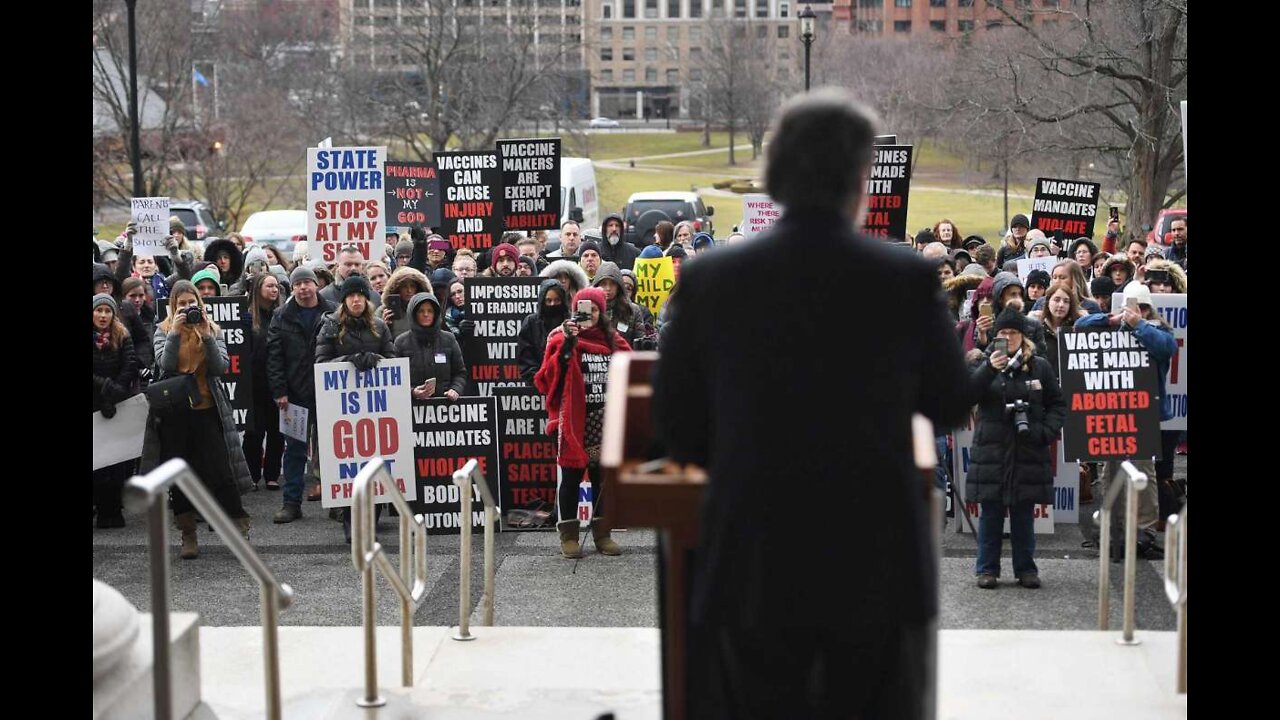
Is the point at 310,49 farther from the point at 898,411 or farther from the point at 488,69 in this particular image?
the point at 898,411

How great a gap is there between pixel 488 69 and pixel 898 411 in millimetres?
49274

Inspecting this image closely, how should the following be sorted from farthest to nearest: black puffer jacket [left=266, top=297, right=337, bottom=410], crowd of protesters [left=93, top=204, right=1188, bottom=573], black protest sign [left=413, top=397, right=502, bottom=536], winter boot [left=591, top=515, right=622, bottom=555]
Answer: black puffer jacket [left=266, top=297, right=337, bottom=410] < black protest sign [left=413, top=397, right=502, bottom=536] < winter boot [left=591, top=515, right=622, bottom=555] < crowd of protesters [left=93, top=204, right=1188, bottom=573]

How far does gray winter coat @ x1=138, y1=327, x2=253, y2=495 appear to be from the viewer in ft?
34.6

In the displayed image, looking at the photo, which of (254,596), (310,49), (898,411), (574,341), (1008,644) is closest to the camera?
(898,411)

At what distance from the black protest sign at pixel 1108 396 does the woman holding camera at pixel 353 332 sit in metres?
4.50

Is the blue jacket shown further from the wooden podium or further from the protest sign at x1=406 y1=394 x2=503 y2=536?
the wooden podium

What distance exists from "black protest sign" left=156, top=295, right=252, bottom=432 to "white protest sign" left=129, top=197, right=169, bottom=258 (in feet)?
23.4

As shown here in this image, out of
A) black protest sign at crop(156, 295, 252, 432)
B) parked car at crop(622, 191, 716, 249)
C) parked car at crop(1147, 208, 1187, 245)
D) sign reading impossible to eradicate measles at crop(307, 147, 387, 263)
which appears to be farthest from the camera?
parked car at crop(622, 191, 716, 249)

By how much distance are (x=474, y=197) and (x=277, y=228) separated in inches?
763

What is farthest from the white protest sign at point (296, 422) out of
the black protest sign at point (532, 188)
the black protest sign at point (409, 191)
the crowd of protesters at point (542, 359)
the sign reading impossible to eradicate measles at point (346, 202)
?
the black protest sign at point (409, 191)

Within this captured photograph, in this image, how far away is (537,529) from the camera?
1147cm

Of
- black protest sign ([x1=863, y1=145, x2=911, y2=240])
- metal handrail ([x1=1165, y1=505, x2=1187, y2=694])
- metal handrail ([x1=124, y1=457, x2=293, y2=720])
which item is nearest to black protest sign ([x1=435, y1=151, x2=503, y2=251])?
black protest sign ([x1=863, y1=145, x2=911, y2=240])

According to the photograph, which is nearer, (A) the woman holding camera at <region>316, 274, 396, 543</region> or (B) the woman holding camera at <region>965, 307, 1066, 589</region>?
(B) the woman holding camera at <region>965, 307, 1066, 589</region>

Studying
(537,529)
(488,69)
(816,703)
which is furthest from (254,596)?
(488,69)
